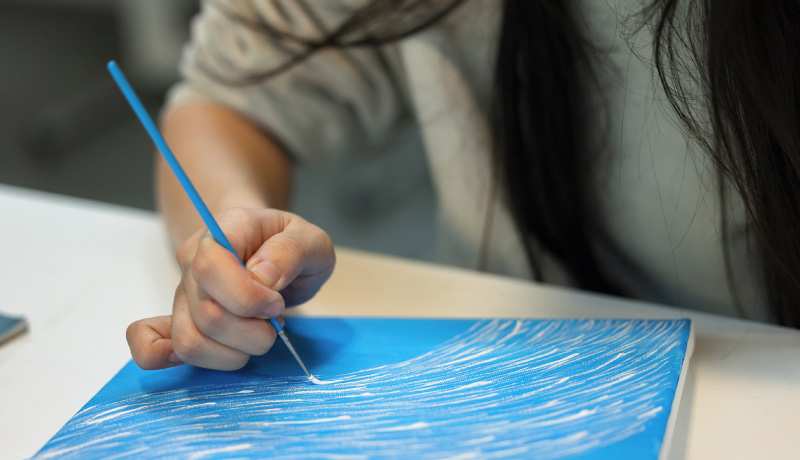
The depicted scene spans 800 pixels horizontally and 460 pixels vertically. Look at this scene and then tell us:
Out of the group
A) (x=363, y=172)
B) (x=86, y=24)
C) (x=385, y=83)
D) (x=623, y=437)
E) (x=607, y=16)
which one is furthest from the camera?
(x=86, y=24)

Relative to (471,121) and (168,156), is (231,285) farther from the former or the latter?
(471,121)

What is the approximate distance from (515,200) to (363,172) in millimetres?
789

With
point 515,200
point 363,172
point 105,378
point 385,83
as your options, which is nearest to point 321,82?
point 385,83

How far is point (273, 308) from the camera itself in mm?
319

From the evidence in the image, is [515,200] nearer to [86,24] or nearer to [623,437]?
[623,437]

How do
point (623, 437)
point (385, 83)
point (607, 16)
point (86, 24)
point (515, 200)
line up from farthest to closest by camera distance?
point (86, 24), point (385, 83), point (515, 200), point (607, 16), point (623, 437)

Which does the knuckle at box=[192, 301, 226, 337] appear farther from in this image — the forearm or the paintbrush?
the forearm

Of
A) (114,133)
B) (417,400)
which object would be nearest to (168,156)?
(417,400)

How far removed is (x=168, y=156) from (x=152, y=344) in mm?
101

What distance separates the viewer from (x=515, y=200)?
50cm

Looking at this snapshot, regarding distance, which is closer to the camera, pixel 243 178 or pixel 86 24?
pixel 243 178

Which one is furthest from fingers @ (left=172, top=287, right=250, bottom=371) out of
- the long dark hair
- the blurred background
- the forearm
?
the blurred background

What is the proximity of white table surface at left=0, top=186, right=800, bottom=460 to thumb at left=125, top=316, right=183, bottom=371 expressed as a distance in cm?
5

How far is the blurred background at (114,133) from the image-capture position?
3.91 feet
